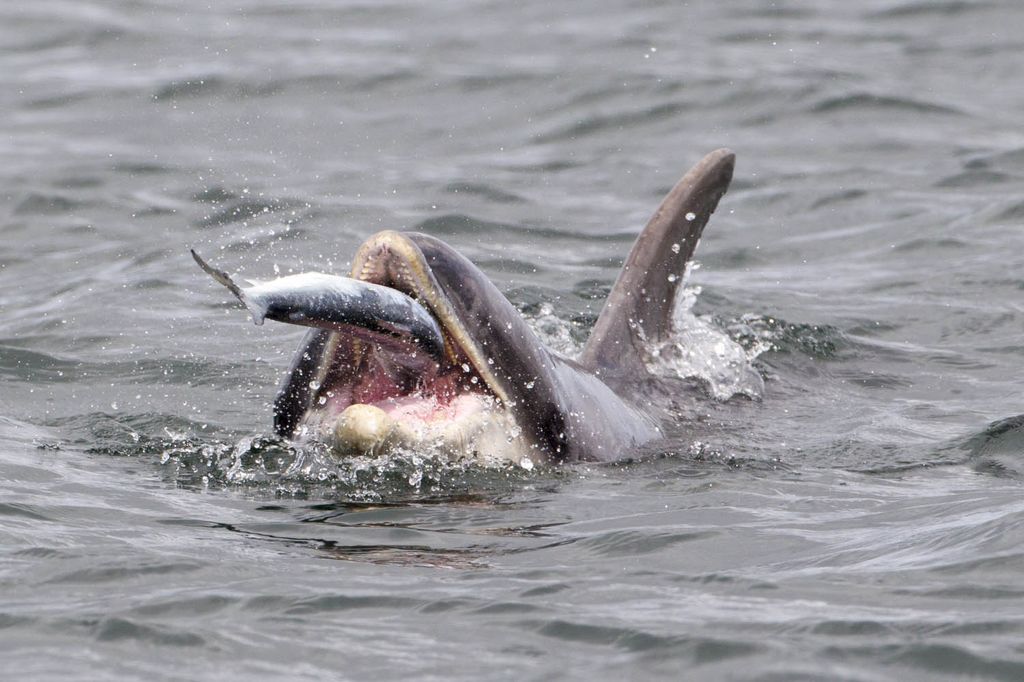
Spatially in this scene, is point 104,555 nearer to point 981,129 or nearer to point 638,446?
point 638,446

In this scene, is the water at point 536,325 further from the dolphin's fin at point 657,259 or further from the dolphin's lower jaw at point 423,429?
Result: the dolphin's fin at point 657,259

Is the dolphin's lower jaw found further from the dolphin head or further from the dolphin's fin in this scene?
the dolphin's fin

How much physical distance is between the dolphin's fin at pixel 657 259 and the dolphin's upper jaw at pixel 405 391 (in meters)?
1.53

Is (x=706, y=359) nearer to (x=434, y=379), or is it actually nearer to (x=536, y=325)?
(x=536, y=325)

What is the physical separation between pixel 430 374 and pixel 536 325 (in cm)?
386

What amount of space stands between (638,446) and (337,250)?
5.81 meters

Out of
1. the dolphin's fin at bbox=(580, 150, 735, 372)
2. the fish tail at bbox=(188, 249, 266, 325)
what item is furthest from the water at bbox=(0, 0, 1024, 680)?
the fish tail at bbox=(188, 249, 266, 325)

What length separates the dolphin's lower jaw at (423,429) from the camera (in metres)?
6.36

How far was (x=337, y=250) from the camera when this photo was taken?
506 inches

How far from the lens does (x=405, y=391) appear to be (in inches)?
262

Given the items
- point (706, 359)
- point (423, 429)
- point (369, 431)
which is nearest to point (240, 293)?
point (369, 431)

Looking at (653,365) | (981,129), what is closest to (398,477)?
(653,365)

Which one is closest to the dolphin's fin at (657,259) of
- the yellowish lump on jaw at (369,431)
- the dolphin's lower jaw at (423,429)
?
the dolphin's lower jaw at (423,429)

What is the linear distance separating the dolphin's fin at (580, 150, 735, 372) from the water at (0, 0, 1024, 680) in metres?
0.53
